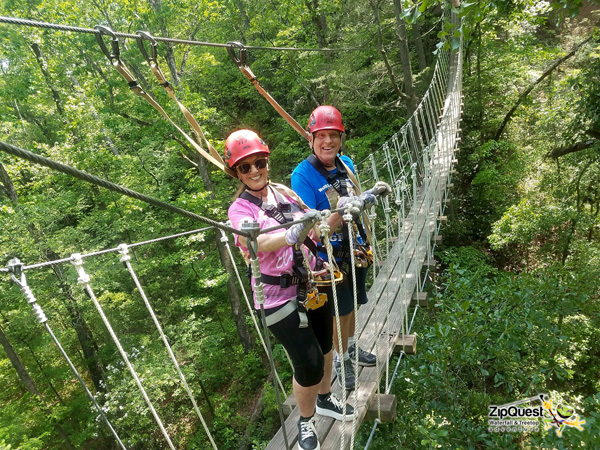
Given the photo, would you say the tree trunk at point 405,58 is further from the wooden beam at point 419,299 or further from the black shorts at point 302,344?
the black shorts at point 302,344

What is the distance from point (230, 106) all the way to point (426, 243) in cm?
790

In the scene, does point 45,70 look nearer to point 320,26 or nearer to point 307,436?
point 320,26

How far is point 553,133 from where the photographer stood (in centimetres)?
485

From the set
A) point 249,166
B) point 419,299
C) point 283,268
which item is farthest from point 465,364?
point 249,166

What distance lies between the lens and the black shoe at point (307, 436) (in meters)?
1.12

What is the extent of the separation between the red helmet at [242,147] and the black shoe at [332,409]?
856mm

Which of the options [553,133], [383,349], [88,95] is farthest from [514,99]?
[88,95]

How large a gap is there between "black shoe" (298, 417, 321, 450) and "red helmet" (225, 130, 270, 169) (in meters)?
0.82

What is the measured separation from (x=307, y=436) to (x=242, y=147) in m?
0.89

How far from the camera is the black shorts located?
1.02 meters

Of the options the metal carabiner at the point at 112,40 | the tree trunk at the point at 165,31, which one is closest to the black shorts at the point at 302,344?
the metal carabiner at the point at 112,40

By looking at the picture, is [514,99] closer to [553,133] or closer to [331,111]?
[553,133]

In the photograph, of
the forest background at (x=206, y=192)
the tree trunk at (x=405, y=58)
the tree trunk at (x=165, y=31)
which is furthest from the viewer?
the tree trunk at (x=165, y=31)

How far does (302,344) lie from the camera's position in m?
1.03
